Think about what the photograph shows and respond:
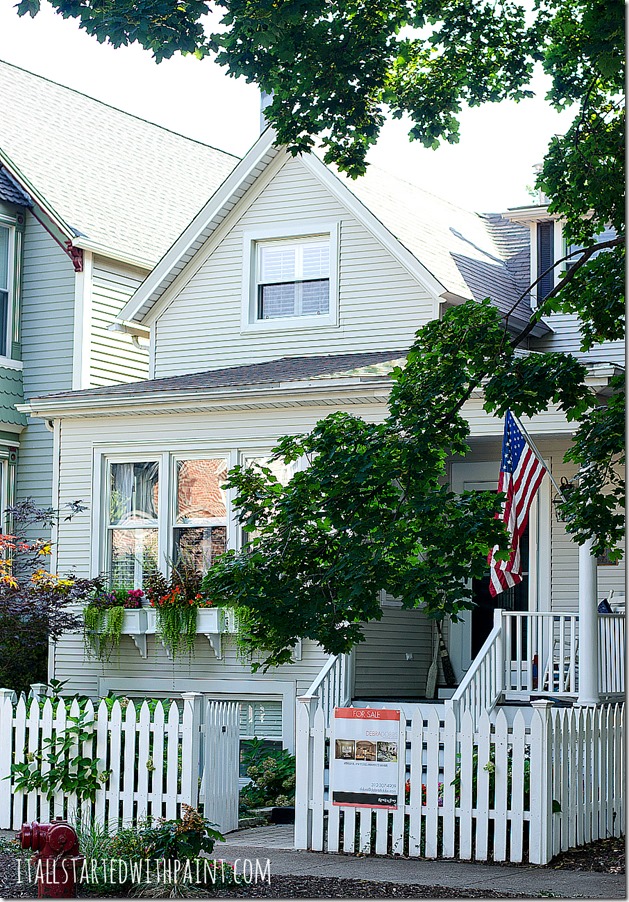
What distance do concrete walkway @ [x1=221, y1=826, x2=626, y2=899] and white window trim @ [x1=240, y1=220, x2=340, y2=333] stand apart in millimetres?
6326

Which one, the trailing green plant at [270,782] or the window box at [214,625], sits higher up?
the window box at [214,625]

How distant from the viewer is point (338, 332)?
12578 mm

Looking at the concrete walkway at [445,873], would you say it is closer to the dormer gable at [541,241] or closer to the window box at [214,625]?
the window box at [214,625]

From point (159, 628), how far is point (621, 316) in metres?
5.78

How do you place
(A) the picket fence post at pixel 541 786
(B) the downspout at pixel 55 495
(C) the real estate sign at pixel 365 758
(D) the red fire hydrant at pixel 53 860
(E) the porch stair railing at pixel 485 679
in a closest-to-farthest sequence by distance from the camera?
(D) the red fire hydrant at pixel 53 860 → (A) the picket fence post at pixel 541 786 → (C) the real estate sign at pixel 365 758 → (E) the porch stair railing at pixel 485 679 → (B) the downspout at pixel 55 495

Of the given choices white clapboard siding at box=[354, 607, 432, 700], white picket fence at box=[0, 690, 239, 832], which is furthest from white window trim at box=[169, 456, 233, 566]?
white picket fence at box=[0, 690, 239, 832]

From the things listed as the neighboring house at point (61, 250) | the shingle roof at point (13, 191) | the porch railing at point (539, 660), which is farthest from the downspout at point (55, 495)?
the porch railing at point (539, 660)

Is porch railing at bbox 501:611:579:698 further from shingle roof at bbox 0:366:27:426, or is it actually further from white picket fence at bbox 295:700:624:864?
shingle roof at bbox 0:366:27:426

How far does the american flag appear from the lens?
8.54 metres

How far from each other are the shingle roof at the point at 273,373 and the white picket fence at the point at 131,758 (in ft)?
12.2

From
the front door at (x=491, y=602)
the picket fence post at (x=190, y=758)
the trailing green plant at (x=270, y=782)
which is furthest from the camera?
the front door at (x=491, y=602)

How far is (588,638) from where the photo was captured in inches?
385

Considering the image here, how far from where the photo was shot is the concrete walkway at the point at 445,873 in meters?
6.12

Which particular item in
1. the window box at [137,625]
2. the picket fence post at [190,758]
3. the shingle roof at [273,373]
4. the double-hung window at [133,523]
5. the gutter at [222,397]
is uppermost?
the shingle roof at [273,373]
